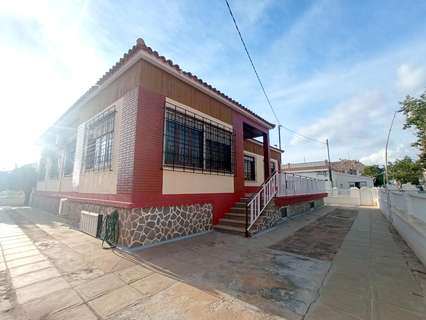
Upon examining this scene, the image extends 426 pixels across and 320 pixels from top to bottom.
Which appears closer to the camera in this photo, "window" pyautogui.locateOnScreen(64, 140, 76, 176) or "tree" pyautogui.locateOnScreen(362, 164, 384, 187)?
"window" pyautogui.locateOnScreen(64, 140, 76, 176)

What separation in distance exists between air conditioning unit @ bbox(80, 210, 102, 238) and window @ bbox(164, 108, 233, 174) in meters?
2.57

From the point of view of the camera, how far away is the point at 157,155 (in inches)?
217

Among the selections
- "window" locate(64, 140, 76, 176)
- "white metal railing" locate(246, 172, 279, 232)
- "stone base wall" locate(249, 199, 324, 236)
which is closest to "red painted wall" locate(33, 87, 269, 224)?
"white metal railing" locate(246, 172, 279, 232)

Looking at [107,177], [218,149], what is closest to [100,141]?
[107,177]

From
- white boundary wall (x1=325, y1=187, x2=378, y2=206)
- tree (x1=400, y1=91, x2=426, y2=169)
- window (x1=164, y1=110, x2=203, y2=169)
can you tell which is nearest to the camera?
window (x1=164, y1=110, x2=203, y2=169)

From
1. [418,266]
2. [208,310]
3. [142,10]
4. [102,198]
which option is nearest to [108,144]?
[102,198]

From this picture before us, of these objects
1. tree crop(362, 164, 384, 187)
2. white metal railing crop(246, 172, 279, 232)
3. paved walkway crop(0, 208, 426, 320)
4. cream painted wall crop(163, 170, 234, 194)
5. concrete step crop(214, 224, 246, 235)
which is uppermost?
tree crop(362, 164, 384, 187)

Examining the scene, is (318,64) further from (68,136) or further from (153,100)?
(68,136)

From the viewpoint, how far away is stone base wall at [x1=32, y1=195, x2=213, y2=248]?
4852mm

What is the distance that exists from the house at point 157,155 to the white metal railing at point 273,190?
0.16 ft

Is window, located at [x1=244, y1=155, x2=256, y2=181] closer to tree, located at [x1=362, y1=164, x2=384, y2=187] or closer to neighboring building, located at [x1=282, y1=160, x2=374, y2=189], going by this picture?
neighboring building, located at [x1=282, y1=160, x2=374, y2=189]

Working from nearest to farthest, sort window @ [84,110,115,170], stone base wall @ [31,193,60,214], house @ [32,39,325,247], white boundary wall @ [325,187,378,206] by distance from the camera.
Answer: house @ [32,39,325,247], window @ [84,110,115,170], stone base wall @ [31,193,60,214], white boundary wall @ [325,187,378,206]

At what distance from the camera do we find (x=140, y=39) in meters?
5.03

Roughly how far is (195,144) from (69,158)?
22.3 ft
